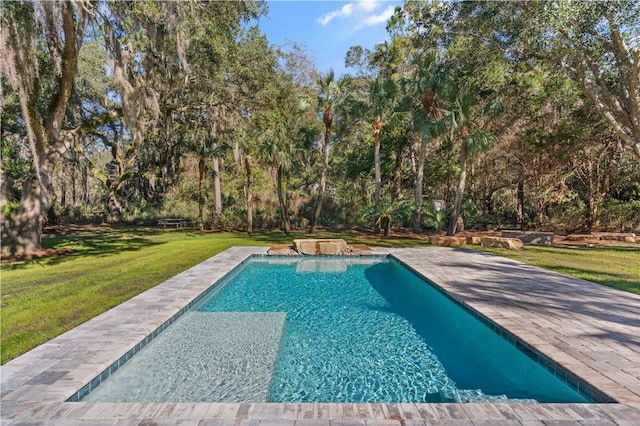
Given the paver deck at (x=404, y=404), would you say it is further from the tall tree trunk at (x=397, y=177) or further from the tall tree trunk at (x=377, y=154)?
the tall tree trunk at (x=397, y=177)

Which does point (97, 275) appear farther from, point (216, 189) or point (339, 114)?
point (216, 189)

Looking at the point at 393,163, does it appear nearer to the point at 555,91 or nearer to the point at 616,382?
the point at 555,91

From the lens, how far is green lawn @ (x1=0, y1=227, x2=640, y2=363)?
5176mm

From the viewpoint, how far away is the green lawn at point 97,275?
5.18 meters

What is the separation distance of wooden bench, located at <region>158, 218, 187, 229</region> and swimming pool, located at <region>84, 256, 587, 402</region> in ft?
58.0

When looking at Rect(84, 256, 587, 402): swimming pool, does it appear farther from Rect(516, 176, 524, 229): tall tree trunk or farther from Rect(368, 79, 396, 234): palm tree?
Rect(516, 176, 524, 229): tall tree trunk

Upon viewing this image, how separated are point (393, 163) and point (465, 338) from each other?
1852 cm

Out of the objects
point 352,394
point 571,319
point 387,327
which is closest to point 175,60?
point 387,327

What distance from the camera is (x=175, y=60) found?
13109mm

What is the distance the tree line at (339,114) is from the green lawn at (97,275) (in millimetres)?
2855

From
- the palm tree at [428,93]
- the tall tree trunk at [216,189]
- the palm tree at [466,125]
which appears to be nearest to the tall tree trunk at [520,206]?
the palm tree at [466,125]

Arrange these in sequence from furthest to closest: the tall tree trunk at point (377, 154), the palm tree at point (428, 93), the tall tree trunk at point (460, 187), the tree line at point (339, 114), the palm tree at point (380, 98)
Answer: the tall tree trunk at point (377, 154) → the palm tree at point (380, 98) → the tall tree trunk at point (460, 187) → the palm tree at point (428, 93) → the tree line at point (339, 114)

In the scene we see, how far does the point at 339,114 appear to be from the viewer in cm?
1916

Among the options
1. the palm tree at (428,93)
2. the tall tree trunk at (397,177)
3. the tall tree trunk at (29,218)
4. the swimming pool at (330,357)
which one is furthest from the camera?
the tall tree trunk at (397,177)
